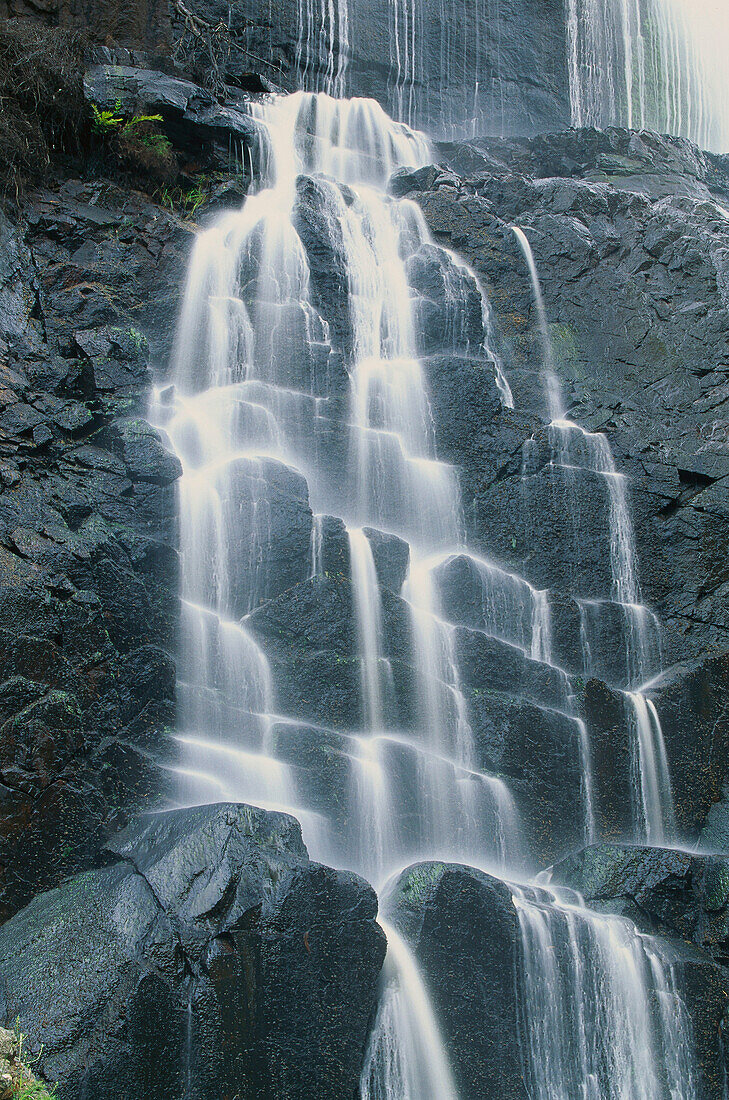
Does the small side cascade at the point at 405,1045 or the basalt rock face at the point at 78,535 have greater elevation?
the basalt rock face at the point at 78,535

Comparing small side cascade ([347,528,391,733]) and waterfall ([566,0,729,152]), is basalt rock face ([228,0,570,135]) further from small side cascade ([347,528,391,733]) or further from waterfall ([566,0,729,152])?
small side cascade ([347,528,391,733])

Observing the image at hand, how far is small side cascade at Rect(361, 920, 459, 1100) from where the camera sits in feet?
22.1

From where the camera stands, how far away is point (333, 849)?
8359 millimetres

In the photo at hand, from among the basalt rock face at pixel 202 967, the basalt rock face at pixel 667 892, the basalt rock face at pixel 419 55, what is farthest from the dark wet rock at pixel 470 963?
the basalt rock face at pixel 419 55

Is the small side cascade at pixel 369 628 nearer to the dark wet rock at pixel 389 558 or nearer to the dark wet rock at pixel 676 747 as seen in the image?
the dark wet rock at pixel 389 558

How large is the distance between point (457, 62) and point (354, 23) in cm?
288

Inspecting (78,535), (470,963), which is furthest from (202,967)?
(78,535)

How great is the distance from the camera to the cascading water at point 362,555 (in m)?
8.01

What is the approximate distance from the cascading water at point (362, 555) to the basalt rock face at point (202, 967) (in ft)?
2.19

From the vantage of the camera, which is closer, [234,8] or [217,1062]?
[217,1062]

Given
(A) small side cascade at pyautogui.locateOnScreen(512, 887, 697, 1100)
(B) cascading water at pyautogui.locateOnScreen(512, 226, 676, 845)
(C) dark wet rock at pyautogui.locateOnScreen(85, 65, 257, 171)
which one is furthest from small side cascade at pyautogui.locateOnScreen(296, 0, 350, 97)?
(A) small side cascade at pyautogui.locateOnScreen(512, 887, 697, 1100)

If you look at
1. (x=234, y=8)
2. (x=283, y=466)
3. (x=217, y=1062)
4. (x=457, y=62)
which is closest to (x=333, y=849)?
(x=217, y=1062)

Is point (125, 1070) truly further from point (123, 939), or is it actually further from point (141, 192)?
point (141, 192)

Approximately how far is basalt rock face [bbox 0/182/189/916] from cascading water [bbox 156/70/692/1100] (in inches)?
17.8
